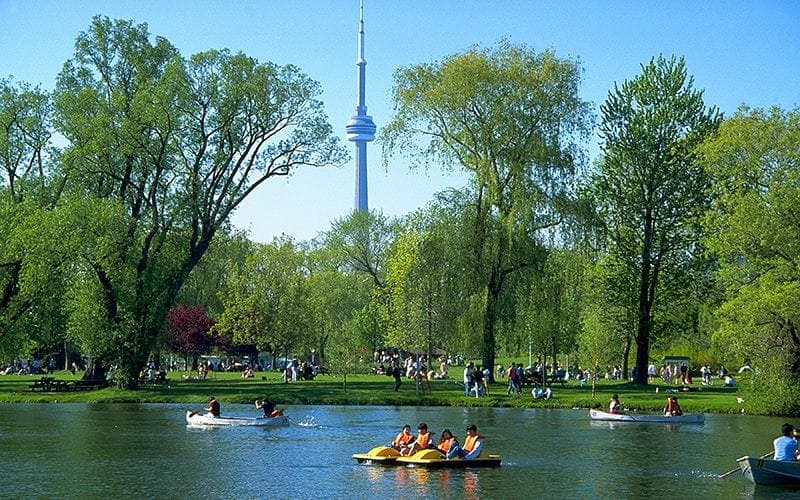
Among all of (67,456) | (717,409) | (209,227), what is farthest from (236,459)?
(209,227)

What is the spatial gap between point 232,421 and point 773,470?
26.9 meters

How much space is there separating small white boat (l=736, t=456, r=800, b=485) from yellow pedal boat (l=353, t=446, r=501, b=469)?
27.4 feet

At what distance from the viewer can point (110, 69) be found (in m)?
73.3

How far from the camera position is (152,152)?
236ft

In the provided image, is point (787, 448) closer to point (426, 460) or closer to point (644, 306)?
point (426, 460)

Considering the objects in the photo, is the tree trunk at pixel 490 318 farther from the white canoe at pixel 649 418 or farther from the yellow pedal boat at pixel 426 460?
the yellow pedal boat at pixel 426 460

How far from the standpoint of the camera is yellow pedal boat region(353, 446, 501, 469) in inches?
1518

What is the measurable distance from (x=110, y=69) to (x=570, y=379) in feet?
155

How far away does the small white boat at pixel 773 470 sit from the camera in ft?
115

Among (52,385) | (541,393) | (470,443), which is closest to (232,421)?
(470,443)

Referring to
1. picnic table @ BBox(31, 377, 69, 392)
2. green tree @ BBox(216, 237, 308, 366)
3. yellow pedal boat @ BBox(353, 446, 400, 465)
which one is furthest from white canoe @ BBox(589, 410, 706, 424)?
green tree @ BBox(216, 237, 308, 366)

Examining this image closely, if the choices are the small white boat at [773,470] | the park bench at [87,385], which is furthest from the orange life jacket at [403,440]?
the park bench at [87,385]

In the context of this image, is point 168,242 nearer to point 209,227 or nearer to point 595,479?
point 209,227

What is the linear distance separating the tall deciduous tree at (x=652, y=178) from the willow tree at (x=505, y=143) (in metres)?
7.71
